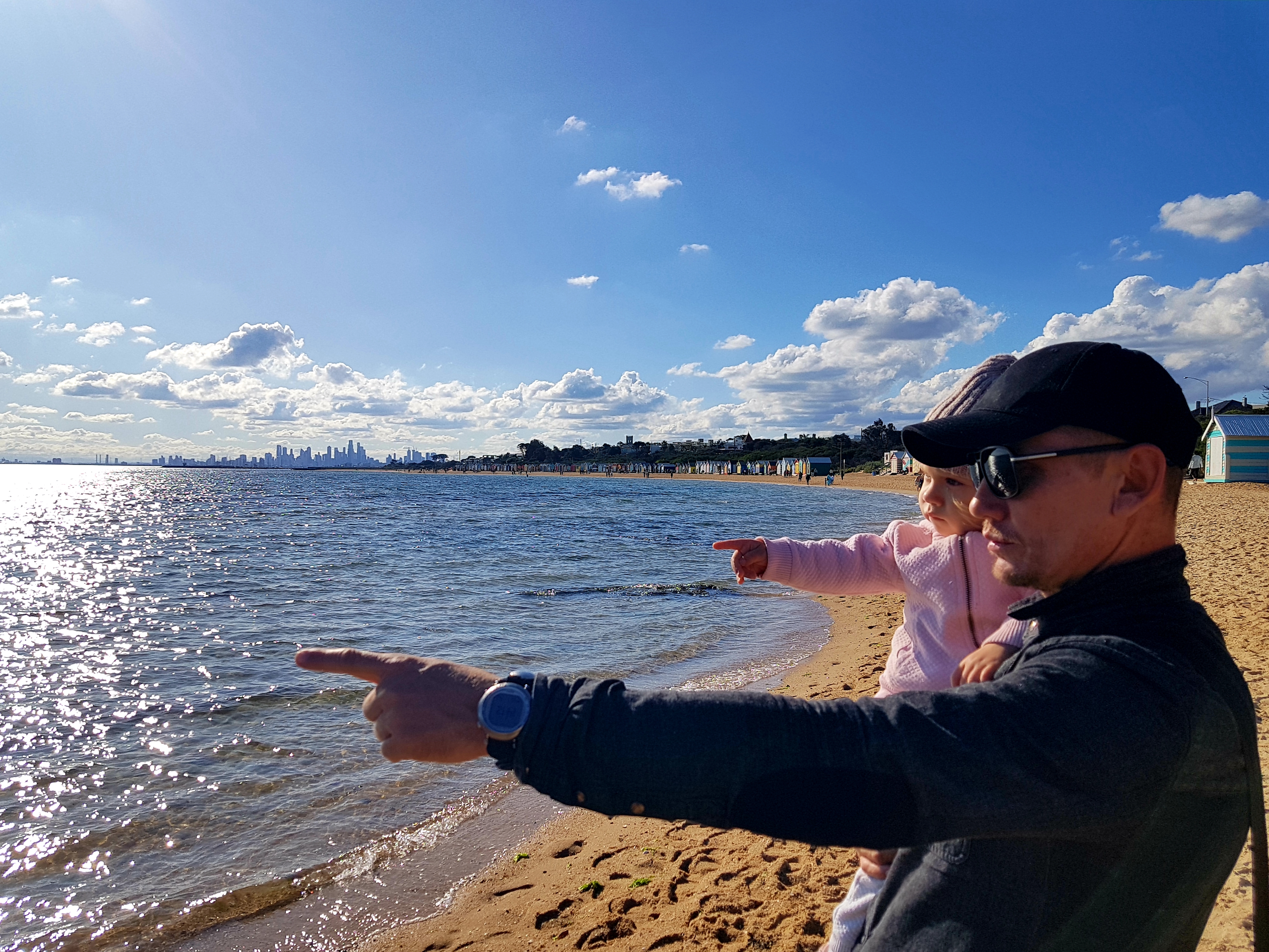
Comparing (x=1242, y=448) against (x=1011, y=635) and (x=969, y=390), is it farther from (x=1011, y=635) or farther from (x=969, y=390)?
(x=1011, y=635)

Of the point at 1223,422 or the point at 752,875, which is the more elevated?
the point at 1223,422

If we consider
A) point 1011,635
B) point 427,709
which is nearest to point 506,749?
point 427,709

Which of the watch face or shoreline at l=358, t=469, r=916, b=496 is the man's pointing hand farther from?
shoreline at l=358, t=469, r=916, b=496

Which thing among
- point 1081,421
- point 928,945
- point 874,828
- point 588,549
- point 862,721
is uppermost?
point 1081,421

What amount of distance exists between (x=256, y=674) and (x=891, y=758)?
10.6 m

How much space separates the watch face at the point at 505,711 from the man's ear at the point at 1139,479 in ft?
3.65

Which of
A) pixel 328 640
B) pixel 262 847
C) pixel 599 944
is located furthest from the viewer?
pixel 328 640

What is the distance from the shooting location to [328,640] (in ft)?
38.1

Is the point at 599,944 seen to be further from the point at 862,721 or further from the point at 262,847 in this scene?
the point at 862,721

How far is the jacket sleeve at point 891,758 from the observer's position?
921 millimetres

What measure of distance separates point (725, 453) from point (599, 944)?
7372 inches

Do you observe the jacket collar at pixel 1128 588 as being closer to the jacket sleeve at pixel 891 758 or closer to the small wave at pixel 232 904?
the jacket sleeve at pixel 891 758

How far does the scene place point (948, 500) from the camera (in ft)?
8.01

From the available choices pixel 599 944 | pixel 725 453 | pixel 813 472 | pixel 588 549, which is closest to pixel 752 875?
pixel 599 944
